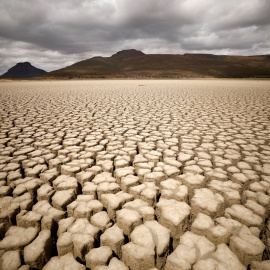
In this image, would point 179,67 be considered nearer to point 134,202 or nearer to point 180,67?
point 180,67

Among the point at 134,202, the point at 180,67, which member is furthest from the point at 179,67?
the point at 134,202

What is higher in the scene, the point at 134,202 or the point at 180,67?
the point at 180,67

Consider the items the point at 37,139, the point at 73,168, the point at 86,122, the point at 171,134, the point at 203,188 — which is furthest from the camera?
the point at 86,122

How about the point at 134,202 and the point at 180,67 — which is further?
the point at 180,67

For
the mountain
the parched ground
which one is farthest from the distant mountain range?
the parched ground

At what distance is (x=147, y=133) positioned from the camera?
2410 mm

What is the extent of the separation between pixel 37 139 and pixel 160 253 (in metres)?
1.98

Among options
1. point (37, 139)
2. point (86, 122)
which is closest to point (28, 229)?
point (37, 139)

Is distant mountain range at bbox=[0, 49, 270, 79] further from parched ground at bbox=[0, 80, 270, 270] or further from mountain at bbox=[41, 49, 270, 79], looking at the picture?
parched ground at bbox=[0, 80, 270, 270]

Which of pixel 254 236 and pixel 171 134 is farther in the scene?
pixel 171 134

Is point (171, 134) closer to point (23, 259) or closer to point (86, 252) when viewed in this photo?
point (86, 252)

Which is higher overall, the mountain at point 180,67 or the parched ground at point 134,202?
the mountain at point 180,67

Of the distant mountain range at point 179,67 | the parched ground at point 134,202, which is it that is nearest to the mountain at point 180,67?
the distant mountain range at point 179,67

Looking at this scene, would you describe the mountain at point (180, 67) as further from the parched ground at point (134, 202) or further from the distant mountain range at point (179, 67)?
the parched ground at point (134, 202)
